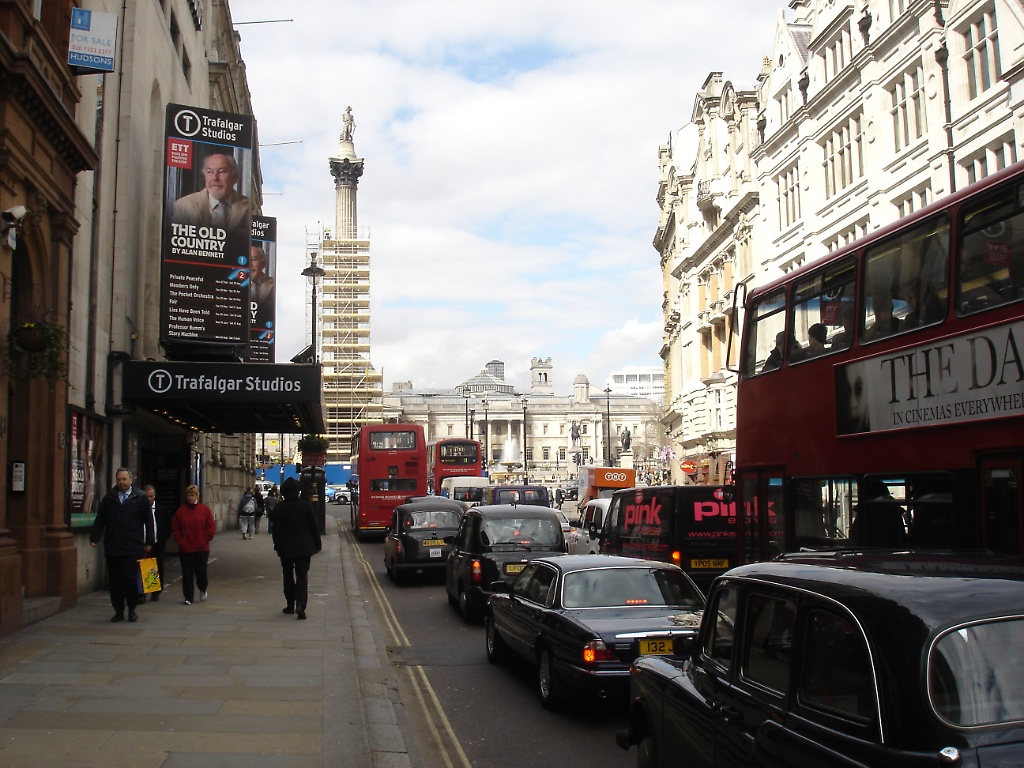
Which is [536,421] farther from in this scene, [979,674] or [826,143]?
[979,674]

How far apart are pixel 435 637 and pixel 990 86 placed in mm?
20610

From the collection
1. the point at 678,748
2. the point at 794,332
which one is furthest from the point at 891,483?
the point at 678,748

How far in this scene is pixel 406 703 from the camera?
978 centimetres

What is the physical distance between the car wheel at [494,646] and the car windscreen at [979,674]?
27.5ft

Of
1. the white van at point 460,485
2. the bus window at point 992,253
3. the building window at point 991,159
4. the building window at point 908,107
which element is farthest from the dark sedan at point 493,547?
the white van at point 460,485

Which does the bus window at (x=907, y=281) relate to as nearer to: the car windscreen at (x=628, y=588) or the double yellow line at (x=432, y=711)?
the car windscreen at (x=628, y=588)

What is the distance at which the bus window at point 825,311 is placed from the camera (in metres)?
9.66

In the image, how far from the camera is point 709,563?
1535 centimetres

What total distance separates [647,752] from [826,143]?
34.0m

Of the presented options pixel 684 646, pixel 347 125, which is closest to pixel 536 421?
pixel 347 125

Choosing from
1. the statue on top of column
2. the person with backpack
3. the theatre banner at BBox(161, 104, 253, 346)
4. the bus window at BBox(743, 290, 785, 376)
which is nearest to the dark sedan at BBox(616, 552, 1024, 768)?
the bus window at BBox(743, 290, 785, 376)

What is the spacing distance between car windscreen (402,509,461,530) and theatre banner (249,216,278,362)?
8.59m

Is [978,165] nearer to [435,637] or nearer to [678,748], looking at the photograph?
[435,637]

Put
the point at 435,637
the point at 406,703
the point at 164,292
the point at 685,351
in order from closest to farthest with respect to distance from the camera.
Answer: the point at 406,703
the point at 435,637
the point at 164,292
the point at 685,351
